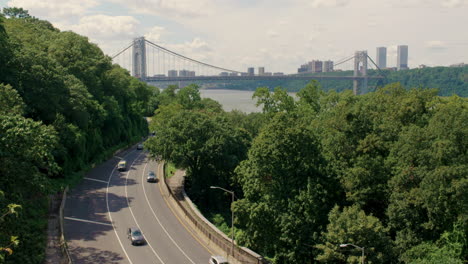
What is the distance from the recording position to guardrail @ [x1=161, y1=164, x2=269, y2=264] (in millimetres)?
27203

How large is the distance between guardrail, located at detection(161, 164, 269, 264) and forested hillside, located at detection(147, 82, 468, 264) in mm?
1179

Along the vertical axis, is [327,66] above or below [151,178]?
above

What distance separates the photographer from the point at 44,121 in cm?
3812

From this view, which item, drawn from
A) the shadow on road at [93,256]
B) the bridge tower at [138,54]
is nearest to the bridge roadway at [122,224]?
the shadow on road at [93,256]

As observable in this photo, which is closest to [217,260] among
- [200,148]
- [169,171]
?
[200,148]

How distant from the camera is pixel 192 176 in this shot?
4306 centimetres

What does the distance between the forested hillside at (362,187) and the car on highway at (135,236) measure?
21.7 feet

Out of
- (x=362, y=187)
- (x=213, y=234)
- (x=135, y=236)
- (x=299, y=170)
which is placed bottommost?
(x=213, y=234)

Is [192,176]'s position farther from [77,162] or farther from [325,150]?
[325,150]

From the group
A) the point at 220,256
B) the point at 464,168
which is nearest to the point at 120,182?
the point at 220,256

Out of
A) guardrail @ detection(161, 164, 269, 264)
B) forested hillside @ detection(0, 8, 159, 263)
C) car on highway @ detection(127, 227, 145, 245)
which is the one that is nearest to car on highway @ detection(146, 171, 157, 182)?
guardrail @ detection(161, 164, 269, 264)

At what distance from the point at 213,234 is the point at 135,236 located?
17.4 ft

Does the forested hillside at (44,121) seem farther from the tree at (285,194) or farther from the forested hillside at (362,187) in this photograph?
the forested hillside at (362,187)

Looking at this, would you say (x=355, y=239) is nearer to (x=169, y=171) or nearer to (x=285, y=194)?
(x=285, y=194)
